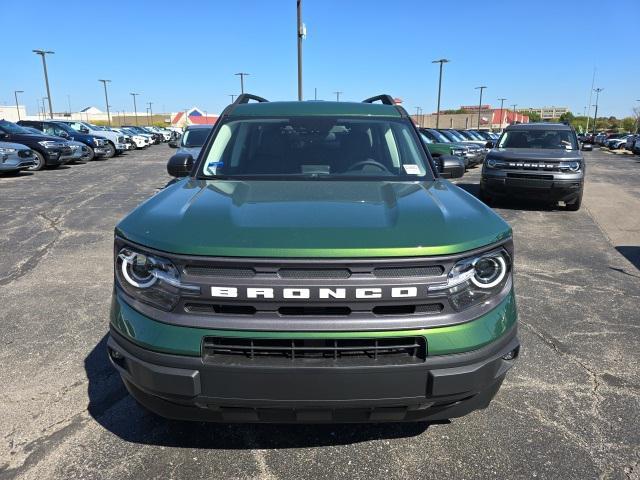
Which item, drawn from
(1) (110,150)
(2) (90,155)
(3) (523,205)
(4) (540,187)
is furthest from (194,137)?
(1) (110,150)

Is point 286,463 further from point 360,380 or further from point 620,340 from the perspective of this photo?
point 620,340

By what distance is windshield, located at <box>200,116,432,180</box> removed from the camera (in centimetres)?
341

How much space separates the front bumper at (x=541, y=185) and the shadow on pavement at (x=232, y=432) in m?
8.38

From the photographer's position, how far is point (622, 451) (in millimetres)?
2631

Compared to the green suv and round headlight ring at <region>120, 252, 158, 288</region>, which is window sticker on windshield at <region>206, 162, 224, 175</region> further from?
round headlight ring at <region>120, 252, 158, 288</region>

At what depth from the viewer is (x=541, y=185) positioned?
997 centimetres

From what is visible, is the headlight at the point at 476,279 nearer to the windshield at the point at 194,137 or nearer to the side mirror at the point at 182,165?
the side mirror at the point at 182,165

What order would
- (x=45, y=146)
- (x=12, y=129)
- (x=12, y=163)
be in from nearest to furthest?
(x=12, y=163), (x=45, y=146), (x=12, y=129)

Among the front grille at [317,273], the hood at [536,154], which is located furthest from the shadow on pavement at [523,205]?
the front grille at [317,273]

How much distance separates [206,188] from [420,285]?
151 centimetres

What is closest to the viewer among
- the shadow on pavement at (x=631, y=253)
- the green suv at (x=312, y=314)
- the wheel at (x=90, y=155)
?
the green suv at (x=312, y=314)

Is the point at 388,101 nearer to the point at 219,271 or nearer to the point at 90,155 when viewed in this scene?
the point at 219,271

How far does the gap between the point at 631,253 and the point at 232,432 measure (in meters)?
6.54

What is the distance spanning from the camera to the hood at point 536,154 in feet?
32.7
